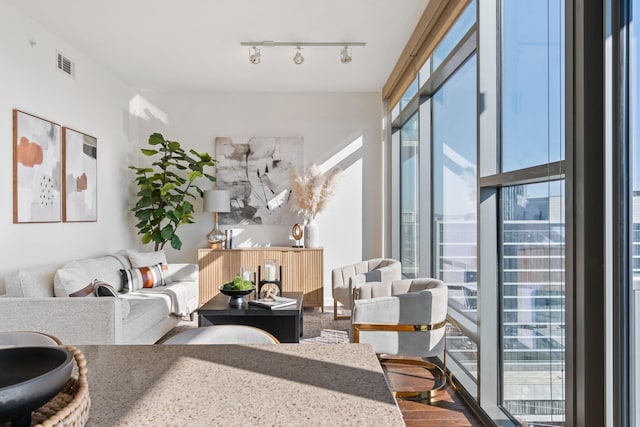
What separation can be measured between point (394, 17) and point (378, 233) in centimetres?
296

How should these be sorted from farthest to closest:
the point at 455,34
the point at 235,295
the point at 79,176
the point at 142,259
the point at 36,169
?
the point at 142,259 → the point at 79,176 → the point at 36,169 → the point at 235,295 → the point at 455,34

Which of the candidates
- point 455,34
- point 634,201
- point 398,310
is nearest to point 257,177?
point 455,34

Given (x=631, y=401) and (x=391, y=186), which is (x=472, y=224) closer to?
(x=631, y=401)


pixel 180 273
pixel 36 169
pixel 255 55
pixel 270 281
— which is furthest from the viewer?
pixel 180 273

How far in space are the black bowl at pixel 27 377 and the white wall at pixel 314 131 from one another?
Answer: 5315mm

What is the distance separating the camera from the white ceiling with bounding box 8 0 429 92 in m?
3.57

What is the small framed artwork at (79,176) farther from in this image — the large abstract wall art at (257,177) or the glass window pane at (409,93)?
the glass window pane at (409,93)

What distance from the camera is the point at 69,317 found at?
310 cm

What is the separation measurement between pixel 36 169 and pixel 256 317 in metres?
2.20

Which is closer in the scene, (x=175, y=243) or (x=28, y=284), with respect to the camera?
(x=28, y=284)

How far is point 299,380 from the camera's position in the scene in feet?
2.91

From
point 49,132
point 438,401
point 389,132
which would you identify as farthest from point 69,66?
point 438,401

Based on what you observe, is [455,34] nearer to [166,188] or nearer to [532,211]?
[532,211]

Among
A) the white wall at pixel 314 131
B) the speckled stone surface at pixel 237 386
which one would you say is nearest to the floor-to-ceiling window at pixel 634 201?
the speckled stone surface at pixel 237 386
